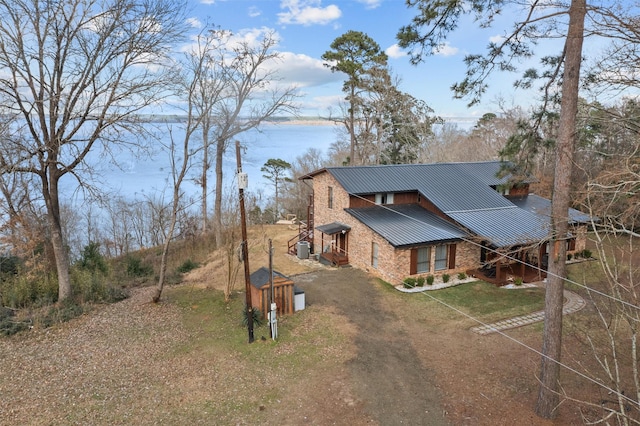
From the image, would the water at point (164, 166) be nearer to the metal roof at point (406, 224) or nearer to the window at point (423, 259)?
the metal roof at point (406, 224)

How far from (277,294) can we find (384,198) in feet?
28.4

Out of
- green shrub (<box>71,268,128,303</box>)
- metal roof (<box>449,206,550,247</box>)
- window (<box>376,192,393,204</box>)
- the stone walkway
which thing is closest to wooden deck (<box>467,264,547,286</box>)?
metal roof (<box>449,206,550,247</box>)

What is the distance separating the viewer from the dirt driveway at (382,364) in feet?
26.4

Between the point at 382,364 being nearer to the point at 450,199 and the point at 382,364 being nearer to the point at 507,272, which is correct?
the point at 507,272

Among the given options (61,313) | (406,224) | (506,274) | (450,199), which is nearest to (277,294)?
(61,313)

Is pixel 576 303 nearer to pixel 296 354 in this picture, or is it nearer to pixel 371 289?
pixel 371 289

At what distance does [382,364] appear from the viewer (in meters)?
9.85

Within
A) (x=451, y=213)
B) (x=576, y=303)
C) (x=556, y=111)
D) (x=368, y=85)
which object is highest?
(x=368, y=85)

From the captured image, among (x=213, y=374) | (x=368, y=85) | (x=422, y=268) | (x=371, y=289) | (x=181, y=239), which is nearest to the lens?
(x=213, y=374)

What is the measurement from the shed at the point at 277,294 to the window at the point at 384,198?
784 cm

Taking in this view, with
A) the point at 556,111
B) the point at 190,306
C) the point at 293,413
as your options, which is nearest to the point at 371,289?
the point at 190,306

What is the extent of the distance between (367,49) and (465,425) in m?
26.3

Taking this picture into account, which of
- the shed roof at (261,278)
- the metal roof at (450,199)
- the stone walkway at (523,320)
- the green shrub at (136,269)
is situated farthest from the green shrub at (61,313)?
→ the stone walkway at (523,320)

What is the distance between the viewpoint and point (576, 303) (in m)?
13.6
